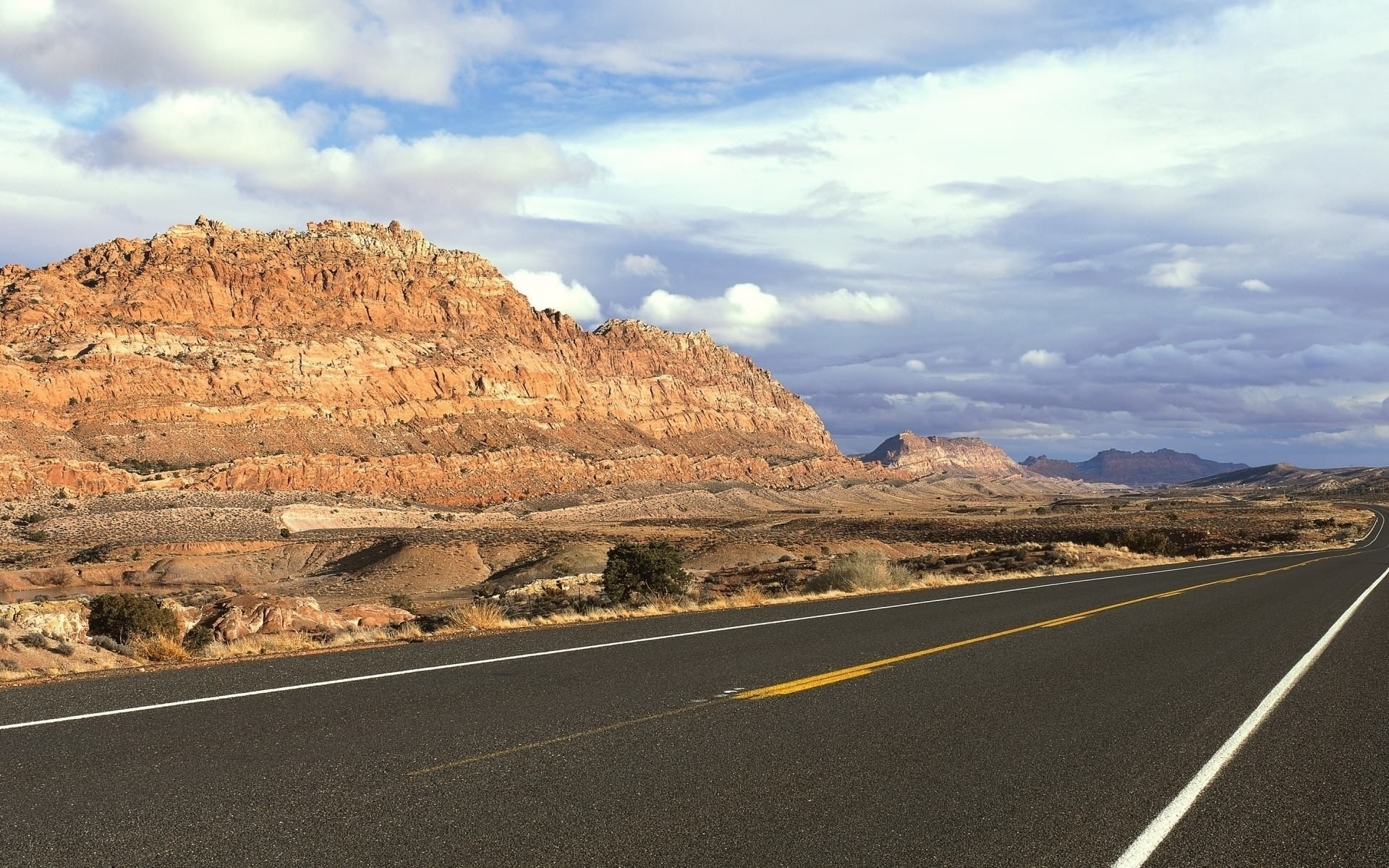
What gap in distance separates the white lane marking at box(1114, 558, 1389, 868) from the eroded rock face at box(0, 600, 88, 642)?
63.8 feet

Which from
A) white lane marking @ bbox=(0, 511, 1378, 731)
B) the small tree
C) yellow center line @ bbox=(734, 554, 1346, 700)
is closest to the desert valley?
→ the small tree

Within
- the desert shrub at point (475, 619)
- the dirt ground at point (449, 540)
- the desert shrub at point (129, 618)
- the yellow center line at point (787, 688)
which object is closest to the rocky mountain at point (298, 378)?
the dirt ground at point (449, 540)

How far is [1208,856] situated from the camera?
5027mm

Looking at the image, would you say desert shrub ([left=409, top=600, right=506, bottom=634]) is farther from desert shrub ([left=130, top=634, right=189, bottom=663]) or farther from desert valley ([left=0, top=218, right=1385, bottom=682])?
desert shrub ([left=130, top=634, right=189, bottom=663])

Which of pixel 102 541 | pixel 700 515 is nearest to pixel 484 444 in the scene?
pixel 700 515

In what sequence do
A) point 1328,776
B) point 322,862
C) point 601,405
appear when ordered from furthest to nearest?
point 601,405, point 1328,776, point 322,862

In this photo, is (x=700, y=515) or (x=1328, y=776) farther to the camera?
(x=700, y=515)

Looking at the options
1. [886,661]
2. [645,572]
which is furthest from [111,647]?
[645,572]

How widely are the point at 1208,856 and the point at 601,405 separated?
161659 mm

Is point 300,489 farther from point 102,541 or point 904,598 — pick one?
point 904,598

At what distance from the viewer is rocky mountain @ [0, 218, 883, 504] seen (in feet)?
312

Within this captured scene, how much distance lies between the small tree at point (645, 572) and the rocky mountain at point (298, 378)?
224ft

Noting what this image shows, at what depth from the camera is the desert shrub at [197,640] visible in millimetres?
13867

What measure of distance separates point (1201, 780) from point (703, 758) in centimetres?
323
